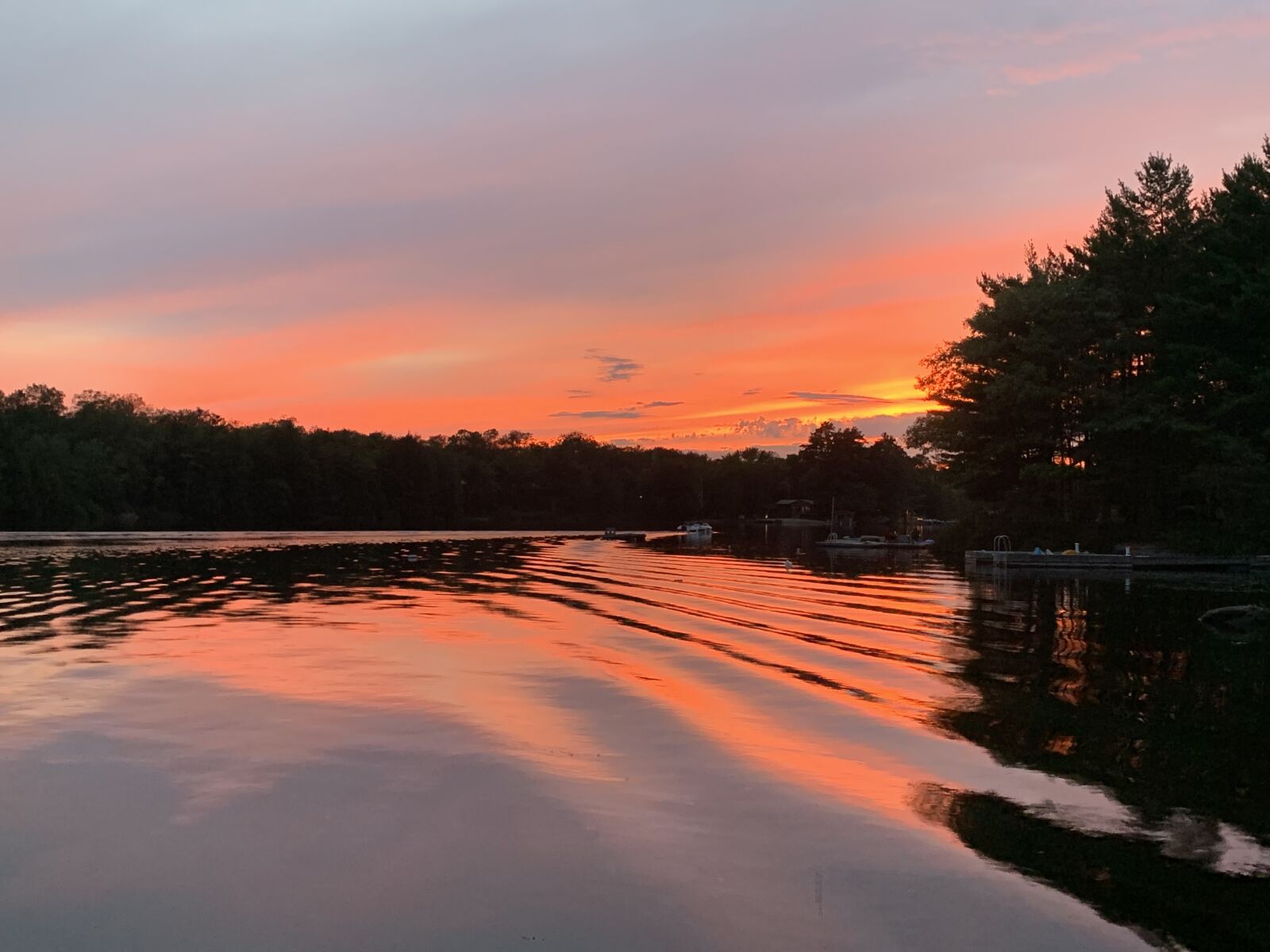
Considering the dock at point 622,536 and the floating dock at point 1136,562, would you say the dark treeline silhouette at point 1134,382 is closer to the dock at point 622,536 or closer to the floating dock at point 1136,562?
the floating dock at point 1136,562

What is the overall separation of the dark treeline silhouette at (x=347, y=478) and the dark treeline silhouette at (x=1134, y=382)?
79.2 m

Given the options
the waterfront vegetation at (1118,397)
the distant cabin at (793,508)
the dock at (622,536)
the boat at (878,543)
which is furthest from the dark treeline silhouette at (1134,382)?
the distant cabin at (793,508)

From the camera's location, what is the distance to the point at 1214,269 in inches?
1770

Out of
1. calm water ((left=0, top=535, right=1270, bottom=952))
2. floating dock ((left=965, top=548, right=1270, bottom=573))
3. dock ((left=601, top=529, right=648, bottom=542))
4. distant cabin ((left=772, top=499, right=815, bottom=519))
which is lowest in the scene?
calm water ((left=0, top=535, right=1270, bottom=952))

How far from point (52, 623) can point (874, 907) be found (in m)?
21.0

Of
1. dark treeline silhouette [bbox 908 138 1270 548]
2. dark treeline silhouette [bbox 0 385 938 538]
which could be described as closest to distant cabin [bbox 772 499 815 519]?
dark treeline silhouette [bbox 0 385 938 538]

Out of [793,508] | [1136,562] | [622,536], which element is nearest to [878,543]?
[622,536]

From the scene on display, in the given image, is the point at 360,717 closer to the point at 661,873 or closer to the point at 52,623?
the point at 661,873

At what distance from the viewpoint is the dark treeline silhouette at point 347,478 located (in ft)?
344

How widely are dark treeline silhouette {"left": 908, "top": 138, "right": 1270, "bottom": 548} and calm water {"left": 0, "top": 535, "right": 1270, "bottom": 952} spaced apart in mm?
26374

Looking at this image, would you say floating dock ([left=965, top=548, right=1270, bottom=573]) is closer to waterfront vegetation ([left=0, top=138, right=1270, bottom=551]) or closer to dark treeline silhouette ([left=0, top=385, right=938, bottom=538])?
waterfront vegetation ([left=0, top=138, right=1270, bottom=551])

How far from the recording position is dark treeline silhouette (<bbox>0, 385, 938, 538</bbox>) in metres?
105

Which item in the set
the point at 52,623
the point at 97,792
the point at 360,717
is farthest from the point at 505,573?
the point at 97,792

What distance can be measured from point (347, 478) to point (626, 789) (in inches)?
5270
